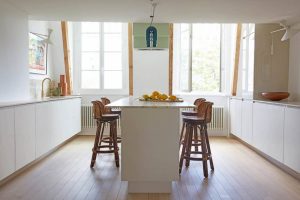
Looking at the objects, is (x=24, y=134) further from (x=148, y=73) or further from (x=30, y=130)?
(x=148, y=73)

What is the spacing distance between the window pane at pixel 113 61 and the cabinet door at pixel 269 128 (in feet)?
11.1

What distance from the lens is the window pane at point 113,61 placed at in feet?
24.3

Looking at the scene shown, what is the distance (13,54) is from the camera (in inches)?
181

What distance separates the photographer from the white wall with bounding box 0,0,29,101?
4.28 m

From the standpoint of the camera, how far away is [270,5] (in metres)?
4.38

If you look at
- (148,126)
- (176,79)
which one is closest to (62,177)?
(148,126)

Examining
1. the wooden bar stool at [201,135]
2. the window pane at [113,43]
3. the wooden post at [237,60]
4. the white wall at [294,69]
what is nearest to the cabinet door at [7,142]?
the wooden bar stool at [201,135]

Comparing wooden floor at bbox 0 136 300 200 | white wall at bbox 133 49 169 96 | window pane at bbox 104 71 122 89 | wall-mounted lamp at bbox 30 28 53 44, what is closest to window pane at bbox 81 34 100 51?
window pane at bbox 104 71 122 89

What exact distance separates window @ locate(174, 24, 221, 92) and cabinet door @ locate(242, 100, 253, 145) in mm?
1681

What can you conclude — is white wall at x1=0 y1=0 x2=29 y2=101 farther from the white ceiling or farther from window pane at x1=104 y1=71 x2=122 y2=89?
window pane at x1=104 y1=71 x2=122 y2=89

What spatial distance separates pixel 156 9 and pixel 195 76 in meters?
3.01

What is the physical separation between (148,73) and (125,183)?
2.95 m

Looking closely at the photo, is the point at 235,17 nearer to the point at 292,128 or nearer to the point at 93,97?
the point at 292,128

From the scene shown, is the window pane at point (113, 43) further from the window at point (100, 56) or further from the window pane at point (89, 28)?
the window pane at point (89, 28)
